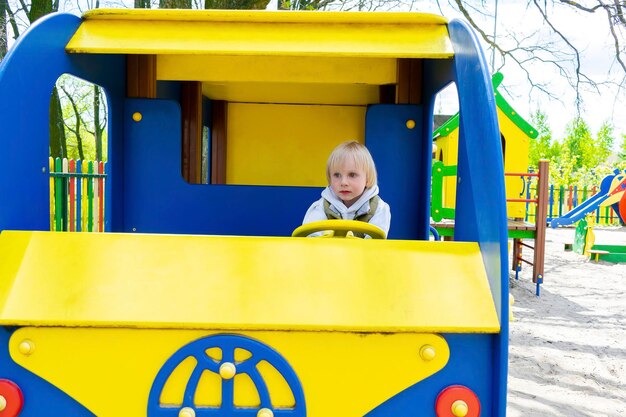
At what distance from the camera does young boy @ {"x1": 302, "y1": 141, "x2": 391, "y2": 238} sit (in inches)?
97.0

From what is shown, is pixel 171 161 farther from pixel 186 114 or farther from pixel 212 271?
pixel 212 271

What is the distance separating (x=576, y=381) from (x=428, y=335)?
2.98 metres

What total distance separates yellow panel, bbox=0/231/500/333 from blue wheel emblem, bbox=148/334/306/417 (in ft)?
0.18

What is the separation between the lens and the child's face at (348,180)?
246 centimetres

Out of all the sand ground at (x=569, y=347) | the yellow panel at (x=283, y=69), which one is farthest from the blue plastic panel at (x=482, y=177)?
the sand ground at (x=569, y=347)

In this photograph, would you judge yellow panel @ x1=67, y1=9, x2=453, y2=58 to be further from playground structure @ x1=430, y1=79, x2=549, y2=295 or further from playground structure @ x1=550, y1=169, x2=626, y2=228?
playground structure @ x1=550, y1=169, x2=626, y2=228

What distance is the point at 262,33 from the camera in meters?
2.06


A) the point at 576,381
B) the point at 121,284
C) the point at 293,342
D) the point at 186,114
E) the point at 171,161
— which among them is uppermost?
the point at 186,114

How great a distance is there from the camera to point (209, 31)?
205 centimetres

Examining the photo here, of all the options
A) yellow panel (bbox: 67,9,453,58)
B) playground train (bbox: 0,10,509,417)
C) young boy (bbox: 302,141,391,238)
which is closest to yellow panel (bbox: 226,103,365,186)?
young boy (bbox: 302,141,391,238)

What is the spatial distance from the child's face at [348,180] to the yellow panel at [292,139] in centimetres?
96

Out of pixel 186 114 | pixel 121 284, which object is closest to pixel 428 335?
pixel 121 284

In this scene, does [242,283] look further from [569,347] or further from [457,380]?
[569,347]

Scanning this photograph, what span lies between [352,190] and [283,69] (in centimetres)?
71
